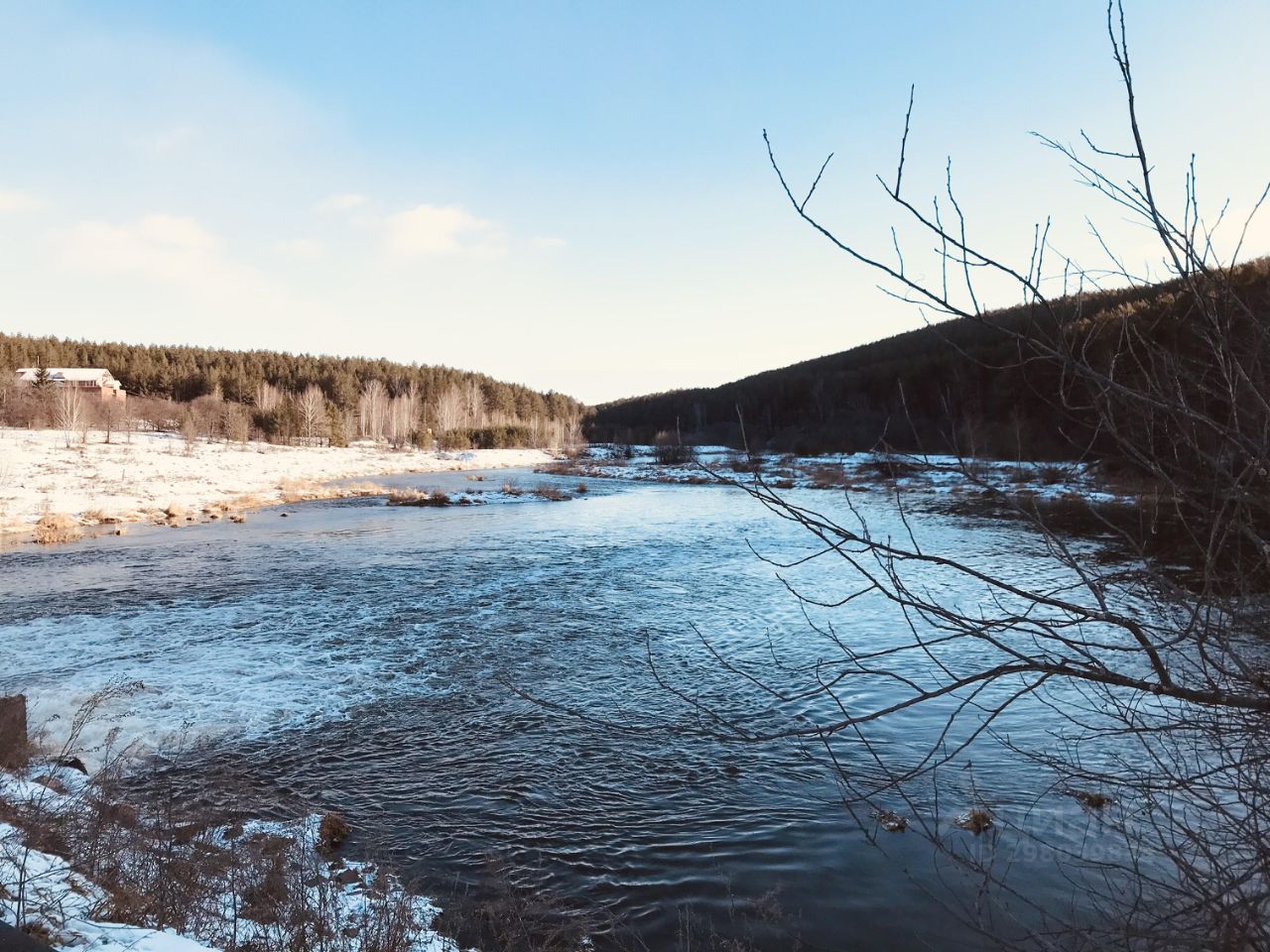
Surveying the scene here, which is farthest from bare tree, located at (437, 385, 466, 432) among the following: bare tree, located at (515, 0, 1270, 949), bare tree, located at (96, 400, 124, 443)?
bare tree, located at (515, 0, 1270, 949)

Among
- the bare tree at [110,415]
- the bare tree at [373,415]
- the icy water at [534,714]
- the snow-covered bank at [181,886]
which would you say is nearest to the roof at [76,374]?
the bare tree at [110,415]

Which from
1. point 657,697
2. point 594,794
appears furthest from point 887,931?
point 657,697

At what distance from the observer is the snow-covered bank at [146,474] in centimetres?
2458

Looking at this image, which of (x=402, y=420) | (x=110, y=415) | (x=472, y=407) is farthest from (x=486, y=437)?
(x=110, y=415)

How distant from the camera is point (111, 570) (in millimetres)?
15211

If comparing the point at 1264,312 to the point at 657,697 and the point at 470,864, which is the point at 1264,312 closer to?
the point at 470,864

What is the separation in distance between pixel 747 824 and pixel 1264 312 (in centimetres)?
470

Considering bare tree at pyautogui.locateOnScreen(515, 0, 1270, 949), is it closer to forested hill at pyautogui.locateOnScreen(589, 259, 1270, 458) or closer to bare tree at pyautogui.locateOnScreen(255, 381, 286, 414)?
forested hill at pyautogui.locateOnScreen(589, 259, 1270, 458)

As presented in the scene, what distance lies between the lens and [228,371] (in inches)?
3339

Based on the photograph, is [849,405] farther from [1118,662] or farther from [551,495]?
[1118,662]

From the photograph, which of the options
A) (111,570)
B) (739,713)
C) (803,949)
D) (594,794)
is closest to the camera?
(803,949)

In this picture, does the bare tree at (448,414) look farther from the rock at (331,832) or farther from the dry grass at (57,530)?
the rock at (331,832)

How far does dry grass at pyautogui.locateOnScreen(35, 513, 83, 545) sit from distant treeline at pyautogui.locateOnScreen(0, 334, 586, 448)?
2966 centimetres

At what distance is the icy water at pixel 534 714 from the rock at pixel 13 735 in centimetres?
99
